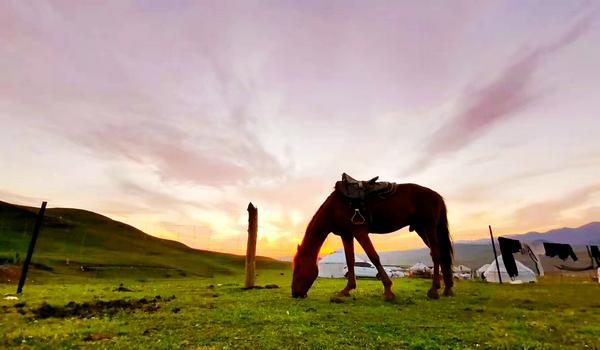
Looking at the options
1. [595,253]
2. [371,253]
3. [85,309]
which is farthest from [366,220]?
[595,253]

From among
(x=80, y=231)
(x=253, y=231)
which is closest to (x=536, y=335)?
(x=253, y=231)

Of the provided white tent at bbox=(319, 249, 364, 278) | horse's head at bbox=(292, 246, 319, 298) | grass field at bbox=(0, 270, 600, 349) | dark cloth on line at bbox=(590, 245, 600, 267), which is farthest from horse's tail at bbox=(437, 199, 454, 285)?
white tent at bbox=(319, 249, 364, 278)

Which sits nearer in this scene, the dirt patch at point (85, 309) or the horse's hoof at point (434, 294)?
the dirt patch at point (85, 309)

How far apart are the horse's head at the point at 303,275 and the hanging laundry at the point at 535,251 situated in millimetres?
33807

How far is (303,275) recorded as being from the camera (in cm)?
1387

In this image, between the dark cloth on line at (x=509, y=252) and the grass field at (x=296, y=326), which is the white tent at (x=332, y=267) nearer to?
the dark cloth on line at (x=509, y=252)

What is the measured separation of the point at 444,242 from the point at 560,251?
31007mm

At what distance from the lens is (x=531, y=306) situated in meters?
12.5

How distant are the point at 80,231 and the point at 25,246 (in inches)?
884

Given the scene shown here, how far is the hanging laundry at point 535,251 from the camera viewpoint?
38531 mm

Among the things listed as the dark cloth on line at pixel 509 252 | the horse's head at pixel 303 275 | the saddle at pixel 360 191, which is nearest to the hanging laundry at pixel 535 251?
the dark cloth on line at pixel 509 252

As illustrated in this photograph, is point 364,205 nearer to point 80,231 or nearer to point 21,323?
point 21,323

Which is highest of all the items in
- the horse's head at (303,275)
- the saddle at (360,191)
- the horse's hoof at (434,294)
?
the saddle at (360,191)

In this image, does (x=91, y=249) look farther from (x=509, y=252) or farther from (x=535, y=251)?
(x=535, y=251)
